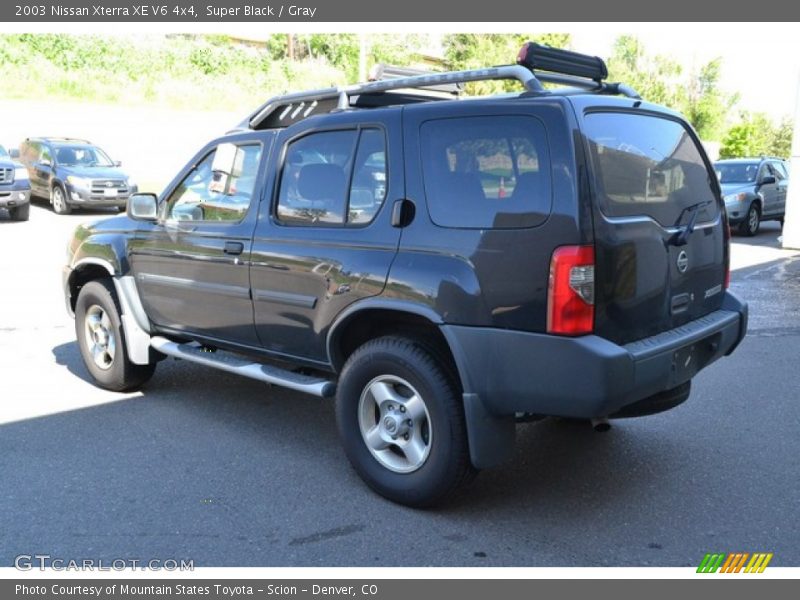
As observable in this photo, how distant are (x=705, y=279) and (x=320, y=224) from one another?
2104mm

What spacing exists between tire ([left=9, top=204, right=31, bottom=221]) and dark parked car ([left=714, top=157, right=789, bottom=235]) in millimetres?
14547

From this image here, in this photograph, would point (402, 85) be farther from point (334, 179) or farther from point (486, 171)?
point (486, 171)

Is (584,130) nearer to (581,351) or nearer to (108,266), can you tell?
(581,351)

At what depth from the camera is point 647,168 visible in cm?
383

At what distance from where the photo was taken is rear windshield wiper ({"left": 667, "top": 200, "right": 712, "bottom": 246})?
3823 millimetres

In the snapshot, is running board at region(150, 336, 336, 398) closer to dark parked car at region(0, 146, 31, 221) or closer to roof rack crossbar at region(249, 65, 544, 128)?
roof rack crossbar at region(249, 65, 544, 128)

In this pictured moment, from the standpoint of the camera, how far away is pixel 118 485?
4.16 m

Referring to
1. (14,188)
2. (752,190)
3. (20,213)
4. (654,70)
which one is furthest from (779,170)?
(654,70)

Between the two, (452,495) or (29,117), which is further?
(29,117)

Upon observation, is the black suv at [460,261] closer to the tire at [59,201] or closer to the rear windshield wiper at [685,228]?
the rear windshield wiper at [685,228]

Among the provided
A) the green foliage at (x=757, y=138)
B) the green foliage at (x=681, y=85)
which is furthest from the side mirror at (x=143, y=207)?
the green foliage at (x=681, y=85)

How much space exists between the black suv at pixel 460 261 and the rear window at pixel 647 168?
0.5 inches

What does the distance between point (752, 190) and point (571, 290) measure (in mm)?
14669

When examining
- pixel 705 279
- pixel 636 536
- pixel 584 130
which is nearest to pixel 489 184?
pixel 584 130
